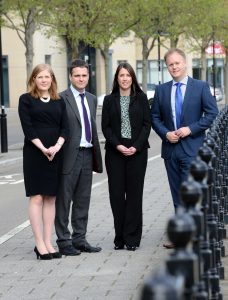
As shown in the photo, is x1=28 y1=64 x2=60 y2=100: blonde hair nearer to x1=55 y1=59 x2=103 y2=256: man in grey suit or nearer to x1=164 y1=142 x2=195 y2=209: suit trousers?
x1=55 y1=59 x2=103 y2=256: man in grey suit

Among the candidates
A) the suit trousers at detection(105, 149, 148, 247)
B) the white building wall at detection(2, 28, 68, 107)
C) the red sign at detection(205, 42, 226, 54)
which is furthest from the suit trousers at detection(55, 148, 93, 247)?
the white building wall at detection(2, 28, 68, 107)

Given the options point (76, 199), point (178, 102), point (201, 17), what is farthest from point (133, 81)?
point (201, 17)

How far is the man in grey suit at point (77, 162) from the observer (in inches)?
400

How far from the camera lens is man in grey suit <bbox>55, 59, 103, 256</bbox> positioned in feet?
33.3

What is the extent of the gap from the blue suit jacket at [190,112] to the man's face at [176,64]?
160 mm

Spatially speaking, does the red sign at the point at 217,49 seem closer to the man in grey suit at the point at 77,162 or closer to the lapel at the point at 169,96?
the lapel at the point at 169,96

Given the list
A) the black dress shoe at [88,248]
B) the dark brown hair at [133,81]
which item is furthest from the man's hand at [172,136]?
the black dress shoe at [88,248]

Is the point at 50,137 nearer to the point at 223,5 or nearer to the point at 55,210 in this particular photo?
the point at 55,210

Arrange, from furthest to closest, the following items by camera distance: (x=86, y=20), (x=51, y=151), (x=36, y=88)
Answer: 1. (x=86, y=20)
2. (x=36, y=88)
3. (x=51, y=151)

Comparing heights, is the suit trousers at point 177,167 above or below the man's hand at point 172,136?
below

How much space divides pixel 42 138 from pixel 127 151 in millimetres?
909

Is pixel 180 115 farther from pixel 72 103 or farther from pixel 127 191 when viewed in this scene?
pixel 72 103

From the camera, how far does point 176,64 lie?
1020 cm

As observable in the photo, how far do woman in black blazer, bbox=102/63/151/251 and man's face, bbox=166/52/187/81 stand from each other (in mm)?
365
